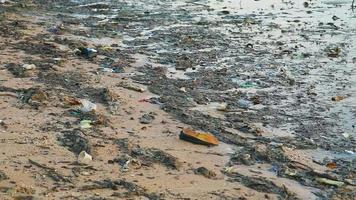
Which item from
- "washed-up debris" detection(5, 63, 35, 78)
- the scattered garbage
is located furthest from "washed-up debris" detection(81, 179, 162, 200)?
"washed-up debris" detection(5, 63, 35, 78)

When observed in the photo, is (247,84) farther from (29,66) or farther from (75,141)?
(75,141)

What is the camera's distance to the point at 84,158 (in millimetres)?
3682

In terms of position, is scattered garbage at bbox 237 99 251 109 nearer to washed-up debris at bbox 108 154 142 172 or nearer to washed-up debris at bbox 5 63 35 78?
washed-up debris at bbox 108 154 142 172

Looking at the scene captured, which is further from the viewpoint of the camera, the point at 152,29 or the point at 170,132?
the point at 152,29

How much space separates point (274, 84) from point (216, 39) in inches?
90.3

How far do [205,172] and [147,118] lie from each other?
1.22 m

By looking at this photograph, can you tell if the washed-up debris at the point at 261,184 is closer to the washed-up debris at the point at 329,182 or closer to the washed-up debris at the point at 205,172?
the washed-up debris at the point at 205,172

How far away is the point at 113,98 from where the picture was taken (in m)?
5.13

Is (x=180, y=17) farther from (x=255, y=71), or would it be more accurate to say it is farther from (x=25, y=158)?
(x=25, y=158)

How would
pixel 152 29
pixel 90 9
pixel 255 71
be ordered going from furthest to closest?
pixel 90 9, pixel 152 29, pixel 255 71

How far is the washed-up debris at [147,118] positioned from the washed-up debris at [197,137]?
46cm

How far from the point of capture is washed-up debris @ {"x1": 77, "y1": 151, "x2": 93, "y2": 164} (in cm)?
365

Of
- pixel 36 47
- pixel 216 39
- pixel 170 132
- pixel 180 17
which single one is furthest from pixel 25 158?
pixel 180 17

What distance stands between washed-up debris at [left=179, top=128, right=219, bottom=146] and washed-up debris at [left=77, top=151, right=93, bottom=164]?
86cm
